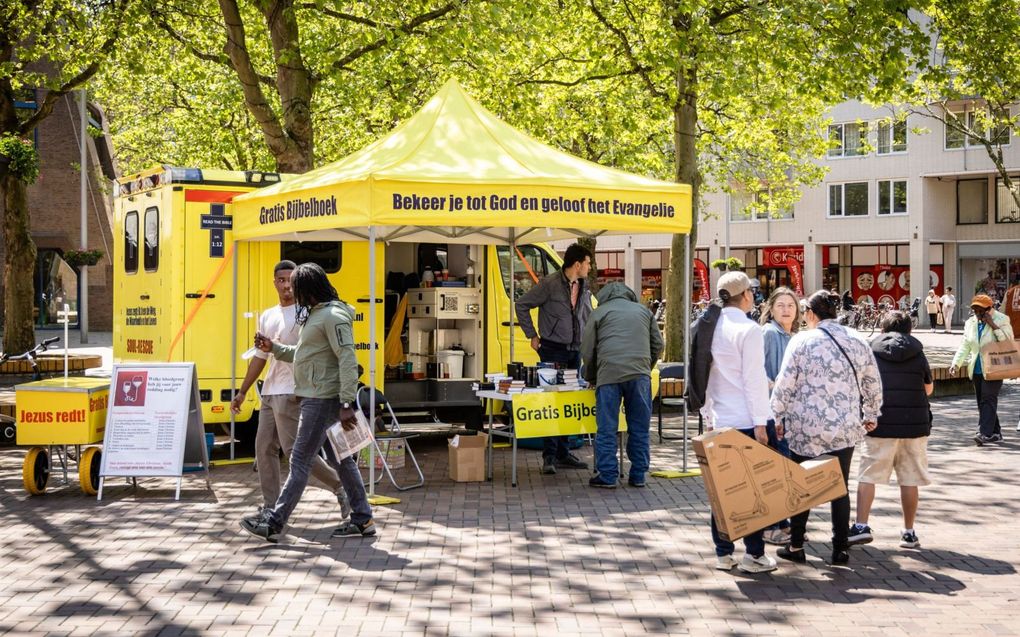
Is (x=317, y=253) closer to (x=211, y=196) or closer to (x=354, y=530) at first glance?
(x=211, y=196)

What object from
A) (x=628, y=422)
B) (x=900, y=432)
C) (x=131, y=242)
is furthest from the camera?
(x=131, y=242)

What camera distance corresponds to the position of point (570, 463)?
11.9 meters

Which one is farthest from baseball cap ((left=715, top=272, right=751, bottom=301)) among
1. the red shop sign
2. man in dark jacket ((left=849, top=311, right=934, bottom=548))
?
the red shop sign

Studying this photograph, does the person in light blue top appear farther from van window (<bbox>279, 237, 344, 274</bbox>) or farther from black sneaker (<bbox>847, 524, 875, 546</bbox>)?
van window (<bbox>279, 237, 344, 274</bbox>)

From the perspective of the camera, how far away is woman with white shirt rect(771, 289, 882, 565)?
24.1ft

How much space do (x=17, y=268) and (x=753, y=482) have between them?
15.4 metres

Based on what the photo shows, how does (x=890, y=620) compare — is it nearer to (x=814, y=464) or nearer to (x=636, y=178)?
(x=814, y=464)

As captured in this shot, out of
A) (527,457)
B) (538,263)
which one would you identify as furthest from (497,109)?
(527,457)

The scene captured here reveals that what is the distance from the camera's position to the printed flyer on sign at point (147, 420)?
10.1 meters

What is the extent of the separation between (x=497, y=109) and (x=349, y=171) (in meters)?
12.1

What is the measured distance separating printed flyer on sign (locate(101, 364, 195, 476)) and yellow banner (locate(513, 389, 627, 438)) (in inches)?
110

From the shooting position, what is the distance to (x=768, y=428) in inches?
301

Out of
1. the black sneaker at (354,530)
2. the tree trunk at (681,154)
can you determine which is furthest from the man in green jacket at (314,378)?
the tree trunk at (681,154)

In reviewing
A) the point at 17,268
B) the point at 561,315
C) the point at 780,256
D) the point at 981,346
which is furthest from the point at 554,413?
the point at 780,256
